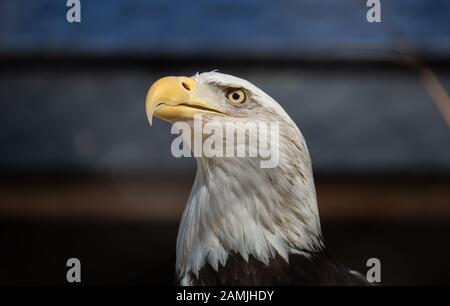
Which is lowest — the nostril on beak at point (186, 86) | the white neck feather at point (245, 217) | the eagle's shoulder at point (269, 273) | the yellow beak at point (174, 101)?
the eagle's shoulder at point (269, 273)

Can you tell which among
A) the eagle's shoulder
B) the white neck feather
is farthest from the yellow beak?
the eagle's shoulder

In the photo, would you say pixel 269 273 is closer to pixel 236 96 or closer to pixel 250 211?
pixel 250 211

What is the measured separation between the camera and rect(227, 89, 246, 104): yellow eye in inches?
51.8

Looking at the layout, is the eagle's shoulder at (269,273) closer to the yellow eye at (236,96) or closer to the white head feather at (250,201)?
the white head feather at (250,201)

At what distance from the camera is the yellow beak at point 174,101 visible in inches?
50.5

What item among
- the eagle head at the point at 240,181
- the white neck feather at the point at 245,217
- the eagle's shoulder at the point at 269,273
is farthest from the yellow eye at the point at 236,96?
the eagle's shoulder at the point at 269,273

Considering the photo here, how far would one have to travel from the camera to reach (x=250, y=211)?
1341 mm

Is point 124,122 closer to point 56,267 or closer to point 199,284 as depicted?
point 56,267

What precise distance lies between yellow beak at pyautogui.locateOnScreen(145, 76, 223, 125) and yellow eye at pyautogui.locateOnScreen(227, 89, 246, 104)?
4 centimetres

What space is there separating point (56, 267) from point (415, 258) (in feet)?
2.81

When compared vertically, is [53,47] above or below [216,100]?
above

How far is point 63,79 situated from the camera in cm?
178

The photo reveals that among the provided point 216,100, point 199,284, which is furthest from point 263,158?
point 199,284

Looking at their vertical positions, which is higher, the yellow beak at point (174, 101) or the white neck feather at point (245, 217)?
the yellow beak at point (174, 101)
